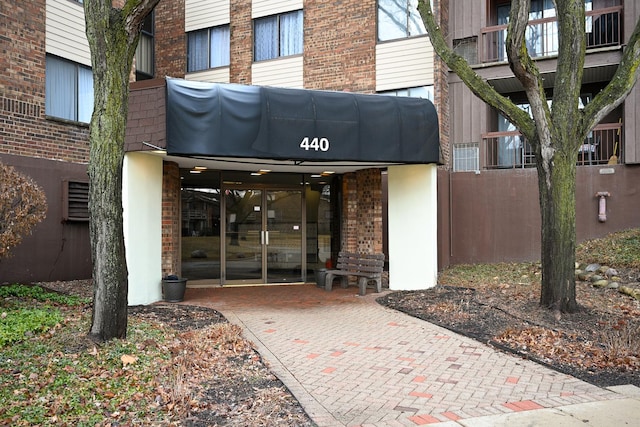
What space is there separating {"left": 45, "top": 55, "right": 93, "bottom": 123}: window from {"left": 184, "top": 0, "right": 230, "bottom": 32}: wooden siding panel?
5682 mm

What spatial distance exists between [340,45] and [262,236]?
7.06m

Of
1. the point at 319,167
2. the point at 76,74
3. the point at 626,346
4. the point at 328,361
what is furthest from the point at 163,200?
the point at 626,346

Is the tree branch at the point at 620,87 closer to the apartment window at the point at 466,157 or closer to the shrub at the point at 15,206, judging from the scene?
the apartment window at the point at 466,157

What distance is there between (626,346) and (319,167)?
728 centimetres

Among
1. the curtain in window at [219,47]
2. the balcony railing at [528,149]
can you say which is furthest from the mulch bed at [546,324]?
the curtain in window at [219,47]

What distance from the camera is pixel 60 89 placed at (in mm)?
13117

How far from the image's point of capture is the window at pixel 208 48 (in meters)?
18.3

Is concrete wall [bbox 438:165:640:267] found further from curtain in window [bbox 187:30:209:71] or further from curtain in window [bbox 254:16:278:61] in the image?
curtain in window [bbox 187:30:209:71]

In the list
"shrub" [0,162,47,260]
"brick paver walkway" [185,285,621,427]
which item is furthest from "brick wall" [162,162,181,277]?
"shrub" [0,162,47,260]

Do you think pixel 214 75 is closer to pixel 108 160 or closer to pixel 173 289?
pixel 173 289

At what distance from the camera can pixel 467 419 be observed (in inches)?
180

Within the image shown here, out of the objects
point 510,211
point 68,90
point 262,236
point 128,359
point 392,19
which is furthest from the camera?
point 392,19

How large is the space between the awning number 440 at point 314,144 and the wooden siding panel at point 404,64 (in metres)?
7.04

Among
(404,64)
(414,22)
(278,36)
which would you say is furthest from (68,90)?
(414,22)
